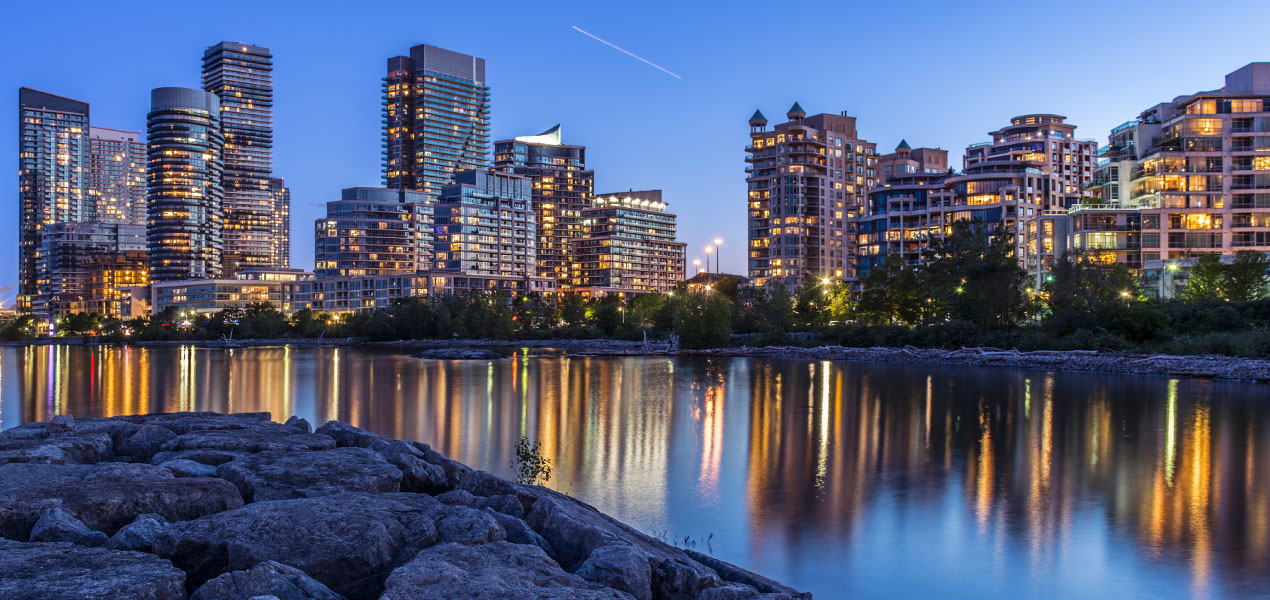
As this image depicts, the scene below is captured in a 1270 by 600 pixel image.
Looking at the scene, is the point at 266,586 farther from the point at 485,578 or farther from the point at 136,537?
the point at 136,537

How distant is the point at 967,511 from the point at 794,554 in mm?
5094

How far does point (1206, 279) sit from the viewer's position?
248ft

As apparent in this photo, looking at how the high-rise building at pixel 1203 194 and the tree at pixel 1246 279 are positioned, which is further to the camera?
the high-rise building at pixel 1203 194

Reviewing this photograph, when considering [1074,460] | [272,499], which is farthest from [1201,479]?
[272,499]

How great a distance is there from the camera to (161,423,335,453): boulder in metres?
14.0

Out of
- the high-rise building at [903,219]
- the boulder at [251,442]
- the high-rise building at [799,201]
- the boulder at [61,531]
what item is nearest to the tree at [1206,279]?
the high-rise building at [903,219]

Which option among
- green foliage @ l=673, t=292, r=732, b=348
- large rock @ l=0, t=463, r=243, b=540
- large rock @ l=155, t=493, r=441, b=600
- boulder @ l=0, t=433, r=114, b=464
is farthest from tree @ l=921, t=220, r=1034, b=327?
large rock @ l=0, t=463, r=243, b=540

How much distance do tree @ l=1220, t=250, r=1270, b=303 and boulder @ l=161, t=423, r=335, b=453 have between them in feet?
257

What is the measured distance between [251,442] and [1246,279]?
8339 cm

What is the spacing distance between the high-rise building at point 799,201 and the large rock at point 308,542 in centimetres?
16138

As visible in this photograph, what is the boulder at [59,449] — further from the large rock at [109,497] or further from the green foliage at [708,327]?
the green foliage at [708,327]

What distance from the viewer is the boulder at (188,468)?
11.6 m

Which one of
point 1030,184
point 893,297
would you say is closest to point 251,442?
point 893,297

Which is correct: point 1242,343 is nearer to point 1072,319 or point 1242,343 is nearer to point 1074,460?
point 1072,319
